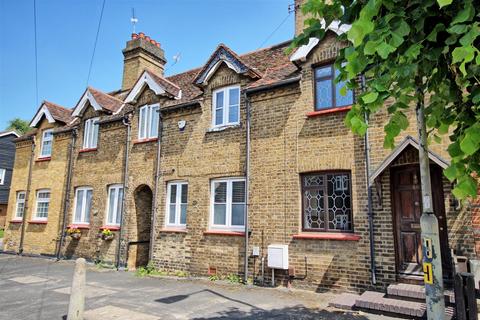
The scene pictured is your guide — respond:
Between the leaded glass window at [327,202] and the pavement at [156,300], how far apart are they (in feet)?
5.90

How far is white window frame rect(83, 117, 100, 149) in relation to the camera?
15.6 m

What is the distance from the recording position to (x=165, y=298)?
8.18m

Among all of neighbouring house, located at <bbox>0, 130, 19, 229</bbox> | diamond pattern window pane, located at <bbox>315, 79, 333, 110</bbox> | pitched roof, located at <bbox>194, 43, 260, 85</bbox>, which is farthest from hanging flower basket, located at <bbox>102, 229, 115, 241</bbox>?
neighbouring house, located at <bbox>0, 130, 19, 229</bbox>

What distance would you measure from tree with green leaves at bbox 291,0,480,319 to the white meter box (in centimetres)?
604

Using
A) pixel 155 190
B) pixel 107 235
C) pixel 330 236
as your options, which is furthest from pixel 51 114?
pixel 330 236

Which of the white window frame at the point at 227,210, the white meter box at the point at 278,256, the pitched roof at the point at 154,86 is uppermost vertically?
the pitched roof at the point at 154,86

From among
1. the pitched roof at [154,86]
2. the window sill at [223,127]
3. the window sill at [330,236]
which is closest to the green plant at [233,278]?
the window sill at [330,236]

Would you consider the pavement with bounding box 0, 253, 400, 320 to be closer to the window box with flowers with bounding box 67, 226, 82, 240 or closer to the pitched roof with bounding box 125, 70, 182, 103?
the window box with flowers with bounding box 67, 226, 82, 240

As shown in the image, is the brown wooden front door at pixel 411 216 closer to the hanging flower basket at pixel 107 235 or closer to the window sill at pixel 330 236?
the window sill at pixel 330 236

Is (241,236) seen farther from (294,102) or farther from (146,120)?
(146,120)

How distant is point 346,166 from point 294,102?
8.23ft

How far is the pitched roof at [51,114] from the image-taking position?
17.5 metres

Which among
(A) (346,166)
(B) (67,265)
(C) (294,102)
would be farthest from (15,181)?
(A) (346,166)

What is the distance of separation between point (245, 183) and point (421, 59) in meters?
7.82
